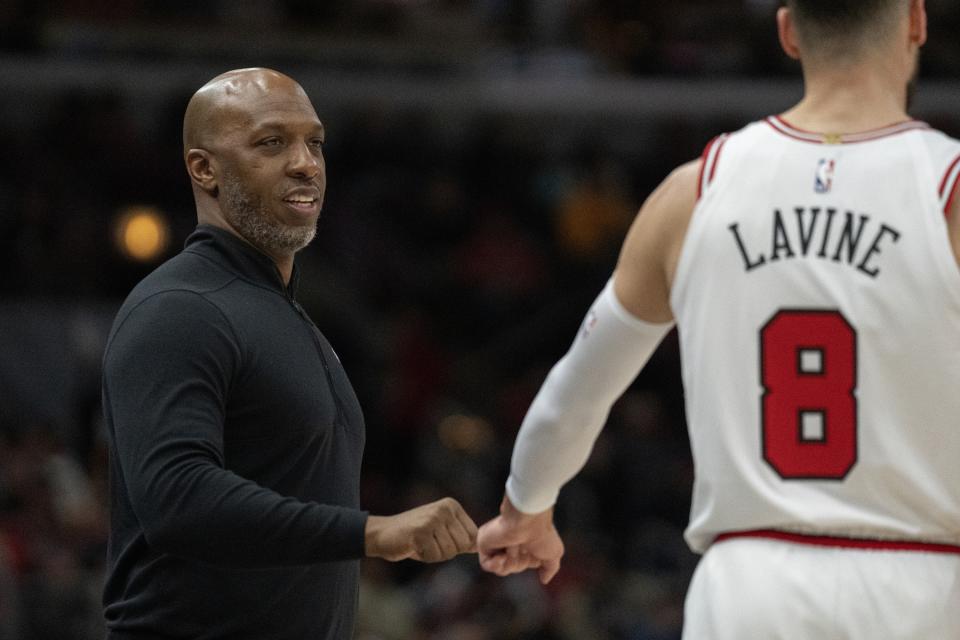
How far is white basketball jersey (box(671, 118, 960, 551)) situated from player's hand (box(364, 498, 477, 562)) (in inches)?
21.7

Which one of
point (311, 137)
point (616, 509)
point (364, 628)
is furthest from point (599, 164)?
point (311, 137)

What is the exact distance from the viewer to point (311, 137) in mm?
4203

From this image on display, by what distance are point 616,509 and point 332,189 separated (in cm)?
530

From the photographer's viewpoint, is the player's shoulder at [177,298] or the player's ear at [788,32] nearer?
the player's ear at [788,32]

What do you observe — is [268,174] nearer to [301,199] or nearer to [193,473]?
[301,199]

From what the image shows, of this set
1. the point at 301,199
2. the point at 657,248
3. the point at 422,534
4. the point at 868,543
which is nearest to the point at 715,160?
the point at 657,248

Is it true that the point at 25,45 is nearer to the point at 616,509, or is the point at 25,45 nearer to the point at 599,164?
the point at 599,164

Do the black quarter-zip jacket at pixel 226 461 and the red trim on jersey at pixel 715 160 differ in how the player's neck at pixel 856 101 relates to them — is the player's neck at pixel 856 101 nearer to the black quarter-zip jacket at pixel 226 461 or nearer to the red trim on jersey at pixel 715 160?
the red trim on jersey at pixel 715 160

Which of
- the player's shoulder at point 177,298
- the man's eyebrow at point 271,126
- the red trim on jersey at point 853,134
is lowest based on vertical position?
the player's shoulder at point 177,298

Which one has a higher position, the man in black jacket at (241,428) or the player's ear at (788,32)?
the player's ear at (788,32)

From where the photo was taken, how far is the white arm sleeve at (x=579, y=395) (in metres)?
3.75

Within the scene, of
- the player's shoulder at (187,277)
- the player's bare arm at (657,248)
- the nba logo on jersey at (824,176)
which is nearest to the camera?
the nba logo on jersey at (824,176)

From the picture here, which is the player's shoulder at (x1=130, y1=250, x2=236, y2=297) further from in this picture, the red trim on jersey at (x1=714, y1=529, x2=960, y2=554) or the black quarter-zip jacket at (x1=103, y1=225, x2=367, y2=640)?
the red trim on jersey at (x1=714, y1=529, x2=960, y2=554)

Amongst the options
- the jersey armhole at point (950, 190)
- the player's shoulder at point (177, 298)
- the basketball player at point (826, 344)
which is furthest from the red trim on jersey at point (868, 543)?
the player's shoulder at point (177, 298)
